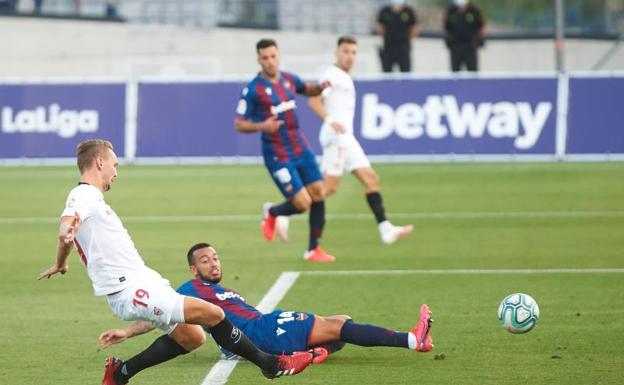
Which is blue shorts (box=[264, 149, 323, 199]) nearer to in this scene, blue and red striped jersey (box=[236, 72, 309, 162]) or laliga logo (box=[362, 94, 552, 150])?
blue and red striped jersey (box=[236, 72, 309, 162])

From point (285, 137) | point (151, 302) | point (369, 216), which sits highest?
point (285, 137)

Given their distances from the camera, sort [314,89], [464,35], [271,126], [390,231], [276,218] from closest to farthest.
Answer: [271,126] < [314,89] < [390,231] < [276,218] < [464,35]

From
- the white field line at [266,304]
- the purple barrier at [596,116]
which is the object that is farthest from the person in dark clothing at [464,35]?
the white field line at [266,304]

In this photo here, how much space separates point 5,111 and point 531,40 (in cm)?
1550

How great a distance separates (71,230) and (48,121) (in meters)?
19.0

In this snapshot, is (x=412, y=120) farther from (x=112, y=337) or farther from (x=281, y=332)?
(x=112, y=337)

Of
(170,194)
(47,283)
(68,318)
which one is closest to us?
(68,318)

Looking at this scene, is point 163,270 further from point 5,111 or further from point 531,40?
point 531,40

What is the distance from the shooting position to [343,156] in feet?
53.7

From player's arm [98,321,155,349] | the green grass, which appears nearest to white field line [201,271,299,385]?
the green grass

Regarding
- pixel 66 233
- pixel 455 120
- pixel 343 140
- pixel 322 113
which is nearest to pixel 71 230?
pixel 66 233

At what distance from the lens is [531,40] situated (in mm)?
36125

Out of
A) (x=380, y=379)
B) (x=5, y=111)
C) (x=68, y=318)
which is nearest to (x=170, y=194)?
(x=5, y=111)

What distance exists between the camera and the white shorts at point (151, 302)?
8281mm
